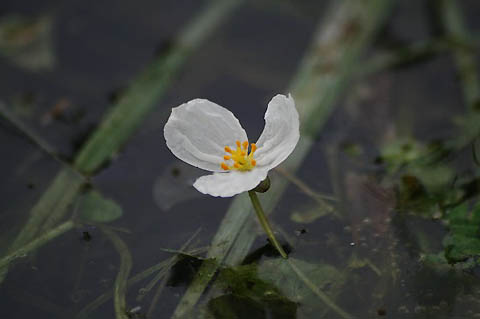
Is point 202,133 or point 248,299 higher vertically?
point 202,133

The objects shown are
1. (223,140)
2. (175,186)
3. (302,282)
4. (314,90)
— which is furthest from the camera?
(314,90)

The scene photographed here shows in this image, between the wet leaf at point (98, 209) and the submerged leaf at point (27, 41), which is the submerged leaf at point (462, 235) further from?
the submerged leaf at point (27, 41)

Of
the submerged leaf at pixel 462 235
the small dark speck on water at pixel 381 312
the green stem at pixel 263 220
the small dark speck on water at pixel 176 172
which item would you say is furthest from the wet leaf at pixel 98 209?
the submerged leaf at pixel 462 235

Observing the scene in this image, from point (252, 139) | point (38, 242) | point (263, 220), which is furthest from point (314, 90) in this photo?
point (38, 242)

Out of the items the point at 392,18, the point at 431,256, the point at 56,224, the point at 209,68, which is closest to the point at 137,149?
the point at 56,224

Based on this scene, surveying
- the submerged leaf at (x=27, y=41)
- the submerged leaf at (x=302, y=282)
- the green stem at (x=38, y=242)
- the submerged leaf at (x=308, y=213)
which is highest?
the submerged leaf at (x=27, y=41)

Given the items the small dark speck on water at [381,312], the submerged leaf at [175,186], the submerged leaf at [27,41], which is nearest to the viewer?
the small dark speck on water at [381,312]

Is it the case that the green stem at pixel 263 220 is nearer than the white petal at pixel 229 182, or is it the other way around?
the white petal at pixel 229 182

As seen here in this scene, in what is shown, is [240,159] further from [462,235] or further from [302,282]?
[462,235]
